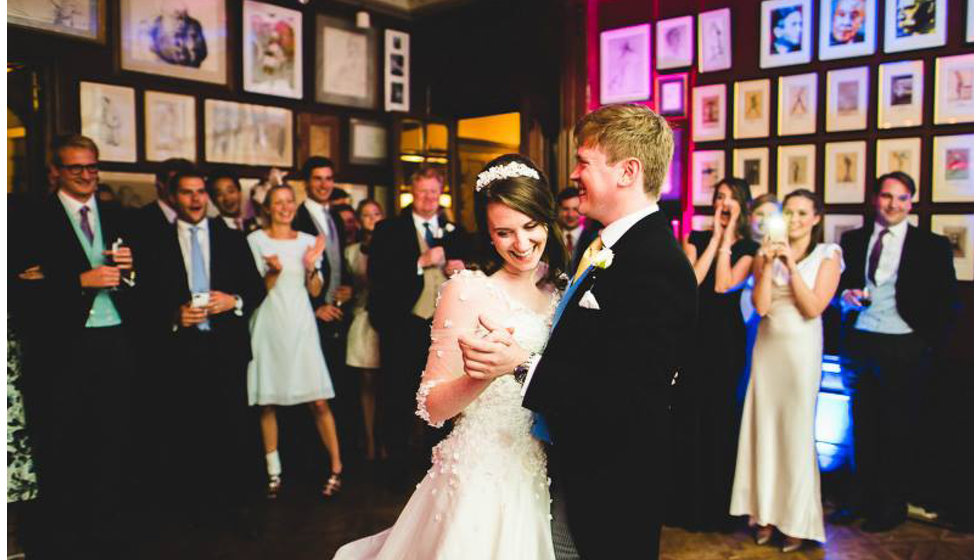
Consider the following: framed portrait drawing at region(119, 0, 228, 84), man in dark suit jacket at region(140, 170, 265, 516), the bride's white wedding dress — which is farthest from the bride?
framed portrait drawing at region(119, 0, 228, 84)

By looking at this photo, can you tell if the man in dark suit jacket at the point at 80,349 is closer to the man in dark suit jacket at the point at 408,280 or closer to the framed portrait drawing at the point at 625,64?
the man in dark suit jacket at the point at 408,280

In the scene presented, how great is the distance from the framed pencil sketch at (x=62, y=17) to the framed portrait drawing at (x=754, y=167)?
450 centimetres

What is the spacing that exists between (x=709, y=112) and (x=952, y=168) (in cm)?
158

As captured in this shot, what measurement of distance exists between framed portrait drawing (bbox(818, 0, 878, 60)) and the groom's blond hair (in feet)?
12.6

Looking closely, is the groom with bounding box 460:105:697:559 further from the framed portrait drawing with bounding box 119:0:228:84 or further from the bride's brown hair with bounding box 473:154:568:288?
the framed portrait drawing with bounding box 119:0:228:84

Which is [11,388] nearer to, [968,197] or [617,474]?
[617,474]

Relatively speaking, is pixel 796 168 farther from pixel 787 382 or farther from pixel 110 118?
pixel 110 118

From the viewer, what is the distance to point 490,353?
4.45 ft

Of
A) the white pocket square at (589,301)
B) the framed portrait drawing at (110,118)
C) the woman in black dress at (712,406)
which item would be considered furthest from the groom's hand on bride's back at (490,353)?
the framed portrait drawing at (110,118)

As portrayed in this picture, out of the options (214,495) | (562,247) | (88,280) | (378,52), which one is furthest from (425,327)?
(378,52)

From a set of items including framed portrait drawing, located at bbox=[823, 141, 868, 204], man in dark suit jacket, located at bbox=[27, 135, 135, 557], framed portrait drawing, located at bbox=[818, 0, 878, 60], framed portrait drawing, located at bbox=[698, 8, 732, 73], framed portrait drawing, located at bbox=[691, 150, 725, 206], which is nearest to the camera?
man in dark suit jacket, located at bbox=[27, 135, 135, 557]

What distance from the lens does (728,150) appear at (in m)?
5.30

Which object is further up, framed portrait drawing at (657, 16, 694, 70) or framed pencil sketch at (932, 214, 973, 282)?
framed portrait drawing at (657, 16, 694, 70)

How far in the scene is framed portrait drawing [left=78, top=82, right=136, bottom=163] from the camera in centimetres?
516
